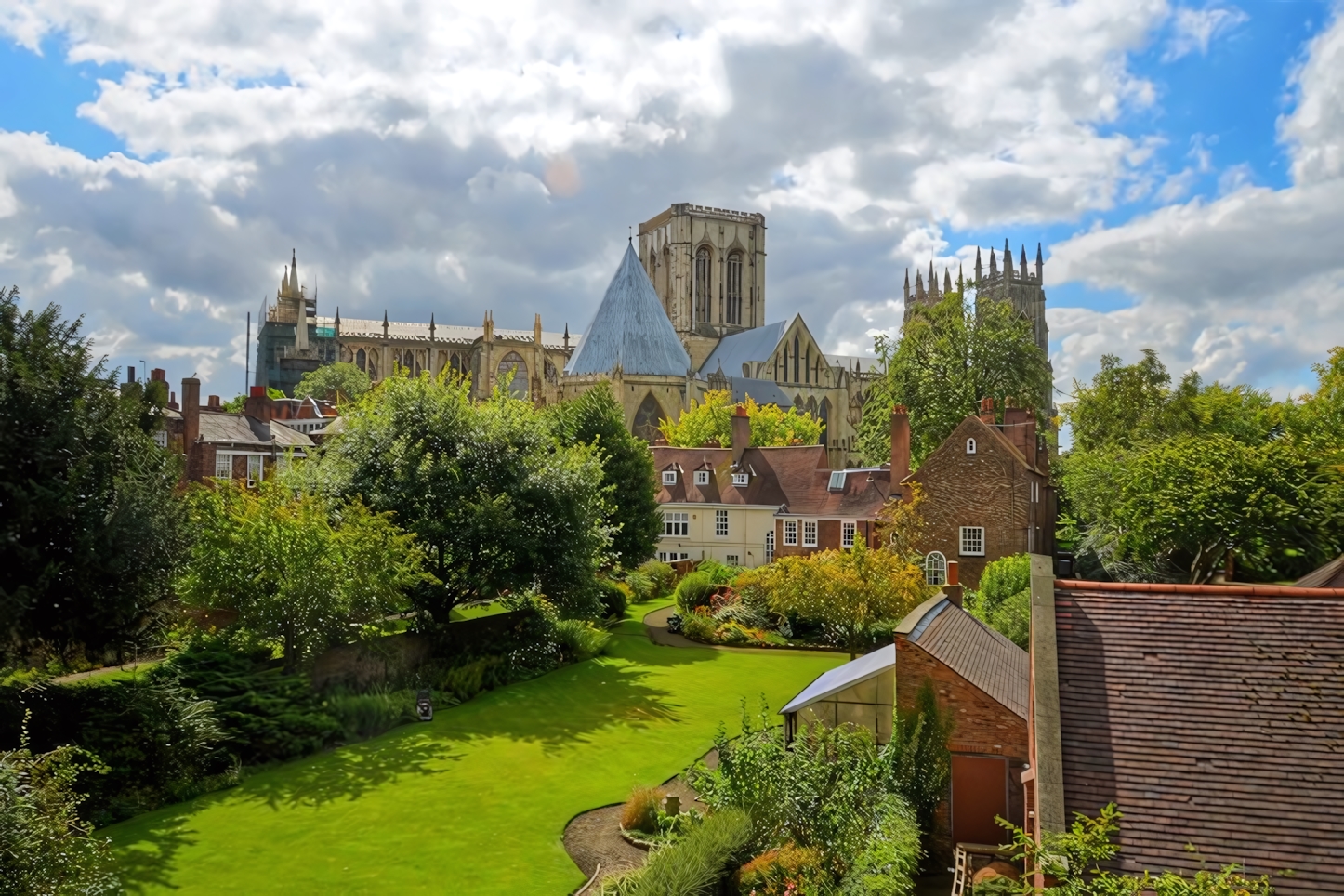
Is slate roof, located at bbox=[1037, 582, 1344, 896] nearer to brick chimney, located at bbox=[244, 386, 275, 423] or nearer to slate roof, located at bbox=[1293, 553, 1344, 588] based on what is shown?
slate roof, located at bbox=[1293, 553, 1344, 588]

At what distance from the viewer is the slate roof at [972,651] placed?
14469 millimetres

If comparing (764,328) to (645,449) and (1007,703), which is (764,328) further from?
(1007,703)

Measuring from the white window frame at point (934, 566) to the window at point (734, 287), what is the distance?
7447 cm

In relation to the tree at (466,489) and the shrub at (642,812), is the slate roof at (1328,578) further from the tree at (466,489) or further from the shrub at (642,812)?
the tree at (466,489)

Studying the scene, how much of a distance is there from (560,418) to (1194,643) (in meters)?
35.7

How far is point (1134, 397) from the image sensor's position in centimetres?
4506

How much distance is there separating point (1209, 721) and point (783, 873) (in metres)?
6.05

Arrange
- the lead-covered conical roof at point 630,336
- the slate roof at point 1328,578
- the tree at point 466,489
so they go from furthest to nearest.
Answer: the lead-covered conical roof at point 630,336 < the tree at point 466,489 < the slate roof at point 1328,578

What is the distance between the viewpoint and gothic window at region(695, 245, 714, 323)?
106 metres

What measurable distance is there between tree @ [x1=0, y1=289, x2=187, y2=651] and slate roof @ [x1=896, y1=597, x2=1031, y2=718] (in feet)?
46.1

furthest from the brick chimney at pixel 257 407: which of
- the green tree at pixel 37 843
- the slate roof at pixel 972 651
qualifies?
the slate roof at pixel 972 651

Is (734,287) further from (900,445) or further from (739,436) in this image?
(900,445)

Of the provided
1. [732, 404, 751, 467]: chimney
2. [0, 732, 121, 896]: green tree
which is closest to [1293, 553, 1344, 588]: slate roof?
[0, 732, 121, 896]: green tree

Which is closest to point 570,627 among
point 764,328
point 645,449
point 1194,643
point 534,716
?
point 534,716
